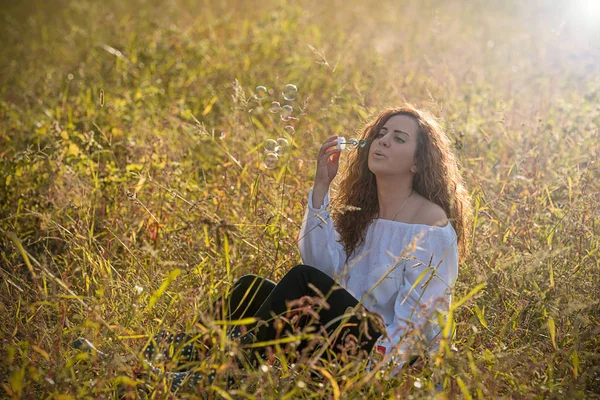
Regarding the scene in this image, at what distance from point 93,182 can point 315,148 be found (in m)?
1.31

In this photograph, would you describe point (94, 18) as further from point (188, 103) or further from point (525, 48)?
point (525, 48)

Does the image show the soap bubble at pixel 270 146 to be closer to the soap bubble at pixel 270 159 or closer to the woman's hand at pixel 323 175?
the soap bubble at pixel 270 159

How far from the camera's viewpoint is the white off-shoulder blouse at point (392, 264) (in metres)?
2.61

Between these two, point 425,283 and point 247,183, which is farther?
point 247,183

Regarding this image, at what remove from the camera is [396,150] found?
2918mm

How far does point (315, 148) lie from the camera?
433 centimetres

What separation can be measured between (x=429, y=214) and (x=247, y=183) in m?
1.21

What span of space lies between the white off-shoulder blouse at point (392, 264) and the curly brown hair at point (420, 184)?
0.21 ft

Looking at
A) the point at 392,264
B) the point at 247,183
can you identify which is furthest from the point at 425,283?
the point at 247,183

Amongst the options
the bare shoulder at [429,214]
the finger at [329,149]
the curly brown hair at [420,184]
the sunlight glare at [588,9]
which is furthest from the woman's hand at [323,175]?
the sunlight glare at [588,9]

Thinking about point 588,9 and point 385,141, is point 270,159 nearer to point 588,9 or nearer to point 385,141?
point 385,141

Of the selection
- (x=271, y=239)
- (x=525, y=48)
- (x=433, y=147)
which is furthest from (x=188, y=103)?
(x=525, y=48)

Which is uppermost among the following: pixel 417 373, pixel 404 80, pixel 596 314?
pixel 404 80

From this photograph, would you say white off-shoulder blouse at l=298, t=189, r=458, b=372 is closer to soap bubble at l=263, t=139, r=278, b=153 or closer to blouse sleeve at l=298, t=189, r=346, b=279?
blouse sleeve at l=298, t=189, r=346, b=279
